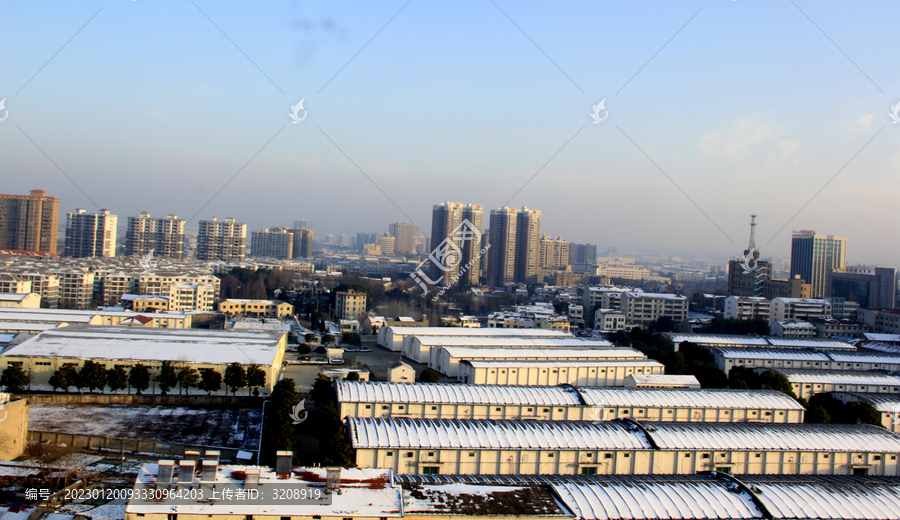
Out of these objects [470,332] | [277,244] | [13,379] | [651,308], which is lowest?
[13,379]

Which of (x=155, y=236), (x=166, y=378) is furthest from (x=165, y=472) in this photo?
(x=155, y=236)

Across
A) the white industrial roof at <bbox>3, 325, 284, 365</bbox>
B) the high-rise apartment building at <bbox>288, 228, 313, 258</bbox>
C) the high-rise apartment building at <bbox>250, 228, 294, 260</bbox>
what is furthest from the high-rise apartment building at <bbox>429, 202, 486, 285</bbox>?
the white industrial roof at <bbox>3, 325, 284, 365</bbox>

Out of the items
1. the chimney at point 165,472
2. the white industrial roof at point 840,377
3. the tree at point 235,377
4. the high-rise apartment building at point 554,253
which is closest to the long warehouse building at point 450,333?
the white industrial roof at point 840,377

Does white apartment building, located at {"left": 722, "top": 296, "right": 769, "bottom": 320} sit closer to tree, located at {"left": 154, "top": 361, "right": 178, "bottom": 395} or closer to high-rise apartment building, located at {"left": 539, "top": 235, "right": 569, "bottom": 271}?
tree, located at {"left": 154, "top": 361, "right": 178, "bottom": 395}

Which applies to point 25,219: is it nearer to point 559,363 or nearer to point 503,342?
point 503,342

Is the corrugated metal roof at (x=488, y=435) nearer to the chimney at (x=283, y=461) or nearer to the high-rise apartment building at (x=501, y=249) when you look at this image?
the chimney at (x=283, y=461)

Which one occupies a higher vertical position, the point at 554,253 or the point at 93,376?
the point at 554,253

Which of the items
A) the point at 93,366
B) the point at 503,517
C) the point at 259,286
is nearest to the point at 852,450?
the point at 503,517

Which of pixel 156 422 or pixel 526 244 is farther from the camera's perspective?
pixel 526 244
